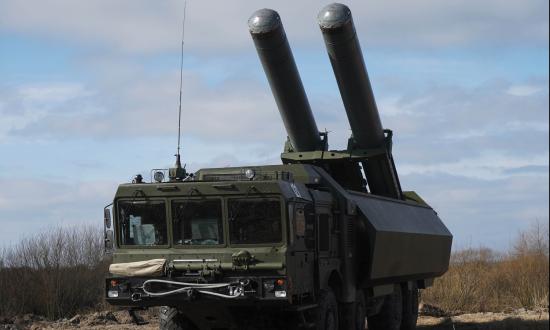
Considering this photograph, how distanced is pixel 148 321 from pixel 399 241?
689 cm

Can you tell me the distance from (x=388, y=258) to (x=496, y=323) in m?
6.13

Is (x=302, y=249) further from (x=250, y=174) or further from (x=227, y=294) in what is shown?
(x=227, y=294)

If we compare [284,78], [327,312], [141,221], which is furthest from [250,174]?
[284,78]

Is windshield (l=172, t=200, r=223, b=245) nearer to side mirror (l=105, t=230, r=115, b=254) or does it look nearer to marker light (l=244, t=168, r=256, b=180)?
marker light (l=244, t=168, r=256, b=180)

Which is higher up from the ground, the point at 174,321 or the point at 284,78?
the point at 284,78

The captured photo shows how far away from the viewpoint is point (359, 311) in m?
15.5

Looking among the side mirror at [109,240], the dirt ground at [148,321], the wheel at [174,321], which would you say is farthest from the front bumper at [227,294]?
the dirt ground at [148,321]

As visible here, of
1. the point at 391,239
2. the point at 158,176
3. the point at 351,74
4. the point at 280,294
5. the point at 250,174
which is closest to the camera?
the point at 280,294

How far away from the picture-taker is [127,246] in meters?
13.1

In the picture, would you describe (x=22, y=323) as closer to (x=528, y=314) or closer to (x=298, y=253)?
(x=298, y=253)

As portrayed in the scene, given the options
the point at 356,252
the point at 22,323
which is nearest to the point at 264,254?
the point at 356,252

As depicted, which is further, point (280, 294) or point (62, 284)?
point (62, 284)

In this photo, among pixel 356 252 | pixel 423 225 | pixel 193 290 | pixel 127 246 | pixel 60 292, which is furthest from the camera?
pixel 60 292

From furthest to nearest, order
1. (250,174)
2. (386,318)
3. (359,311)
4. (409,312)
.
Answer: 1. (409,312)
2. (386,318)
3. (359,311)
4. (250,174)
